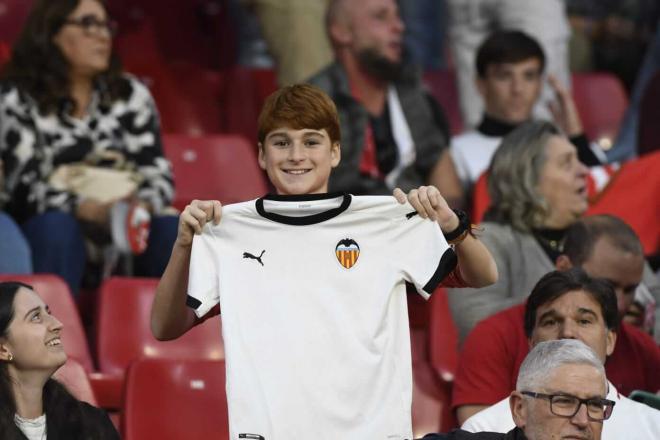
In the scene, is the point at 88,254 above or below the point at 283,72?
below

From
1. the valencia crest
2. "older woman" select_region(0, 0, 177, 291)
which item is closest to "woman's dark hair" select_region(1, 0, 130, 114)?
"older woman" select_region(0, 0, 177, 291)

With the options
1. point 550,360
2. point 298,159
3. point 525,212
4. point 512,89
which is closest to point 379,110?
point 512,89

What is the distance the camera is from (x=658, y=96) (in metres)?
7.75

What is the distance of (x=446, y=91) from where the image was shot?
8945 millimetres

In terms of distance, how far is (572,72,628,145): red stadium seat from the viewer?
356 inches

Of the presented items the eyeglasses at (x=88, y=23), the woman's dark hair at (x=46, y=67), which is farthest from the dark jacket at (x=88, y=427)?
the eyeglasses at (x=88, y=23)

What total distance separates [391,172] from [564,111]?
3.09ft

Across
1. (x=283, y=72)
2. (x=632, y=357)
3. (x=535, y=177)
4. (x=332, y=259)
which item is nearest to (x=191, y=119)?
(x=283, y=72)

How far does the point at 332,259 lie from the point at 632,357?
1.48 metres

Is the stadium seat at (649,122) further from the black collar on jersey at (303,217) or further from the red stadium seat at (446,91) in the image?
the black collar on jersey at (303,217)

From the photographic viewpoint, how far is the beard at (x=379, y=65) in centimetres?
768

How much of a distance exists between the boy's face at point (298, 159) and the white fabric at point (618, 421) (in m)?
0.83

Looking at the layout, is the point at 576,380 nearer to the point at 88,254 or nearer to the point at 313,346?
the point at 313,346

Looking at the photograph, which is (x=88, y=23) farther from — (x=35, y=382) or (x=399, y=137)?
(x=35, y=382)
